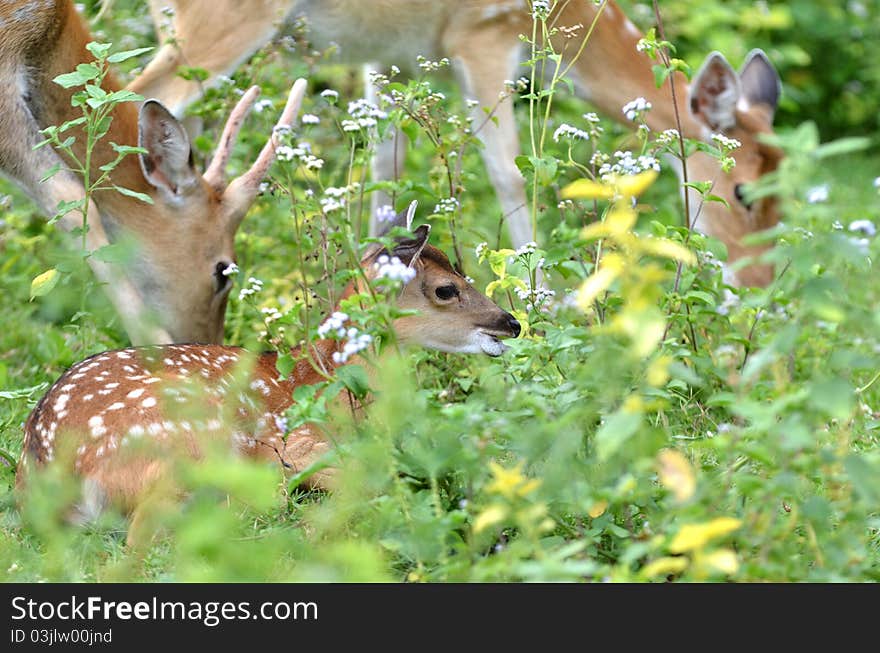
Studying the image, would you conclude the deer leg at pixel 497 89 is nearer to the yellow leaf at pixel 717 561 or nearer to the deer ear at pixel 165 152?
the deer ear at pixel 165 152

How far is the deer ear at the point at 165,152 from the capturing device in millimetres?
5176

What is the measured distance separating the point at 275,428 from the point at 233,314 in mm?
1343

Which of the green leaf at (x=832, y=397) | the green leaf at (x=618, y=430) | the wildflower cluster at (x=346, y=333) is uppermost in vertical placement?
the green leaf at (x=832, y=397)

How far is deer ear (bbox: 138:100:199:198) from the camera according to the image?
5.18 meters

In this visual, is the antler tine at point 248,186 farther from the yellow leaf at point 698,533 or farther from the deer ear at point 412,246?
the yellow leaf at point 698,533

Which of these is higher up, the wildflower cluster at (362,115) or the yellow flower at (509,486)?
the wildflower cluster at (362,115)

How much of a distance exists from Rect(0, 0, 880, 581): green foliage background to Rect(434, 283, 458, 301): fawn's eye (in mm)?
264

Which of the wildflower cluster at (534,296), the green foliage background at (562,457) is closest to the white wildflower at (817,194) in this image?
the green foliage background at (562,457)

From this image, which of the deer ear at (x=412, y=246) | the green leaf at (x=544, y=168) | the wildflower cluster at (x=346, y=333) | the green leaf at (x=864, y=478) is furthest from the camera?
the deer ear at (x=412, y=246)

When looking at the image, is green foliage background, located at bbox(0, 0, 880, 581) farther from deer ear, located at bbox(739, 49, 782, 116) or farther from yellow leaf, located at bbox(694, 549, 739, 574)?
deer ear, located at bbox(739, 49, 782, 116)

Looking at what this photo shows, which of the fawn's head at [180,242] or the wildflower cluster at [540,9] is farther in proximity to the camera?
the fawn's head at [180,242]

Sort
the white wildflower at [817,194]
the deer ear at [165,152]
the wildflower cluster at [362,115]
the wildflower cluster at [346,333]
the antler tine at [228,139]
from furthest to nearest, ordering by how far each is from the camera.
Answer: the antler tine at [228,139] < the deer ear at [165,152] < the wildflower cluster at [362,115] < the wildflower cluster at [346,333] < the white wildflower at [817,194]

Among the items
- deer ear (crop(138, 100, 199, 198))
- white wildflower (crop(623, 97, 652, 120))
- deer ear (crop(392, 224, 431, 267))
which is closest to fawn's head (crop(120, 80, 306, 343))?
deer ear (crop(138, 100, 199, 198))
